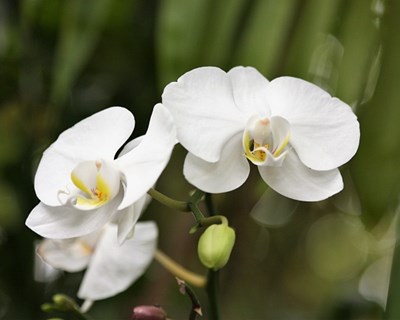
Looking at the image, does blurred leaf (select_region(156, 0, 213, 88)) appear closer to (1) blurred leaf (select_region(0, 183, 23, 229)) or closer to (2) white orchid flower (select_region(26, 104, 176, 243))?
(2) white orchid flower (select_region(26, 104, 176, 243))

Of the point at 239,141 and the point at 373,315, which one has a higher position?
the point at 239,141

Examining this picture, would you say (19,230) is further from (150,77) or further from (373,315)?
(373,315)

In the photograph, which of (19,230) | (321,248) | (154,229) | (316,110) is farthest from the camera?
(321,248)

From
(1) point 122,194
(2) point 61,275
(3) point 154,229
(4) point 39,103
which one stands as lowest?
(2) point 61,275

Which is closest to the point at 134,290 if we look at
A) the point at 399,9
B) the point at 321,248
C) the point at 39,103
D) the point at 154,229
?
the point at 39,103

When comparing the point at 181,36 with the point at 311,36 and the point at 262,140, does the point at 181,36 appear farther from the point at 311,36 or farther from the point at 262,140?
the point at 262,140

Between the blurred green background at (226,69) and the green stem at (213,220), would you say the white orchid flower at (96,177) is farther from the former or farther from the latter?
the blurred green background at (226,69)
